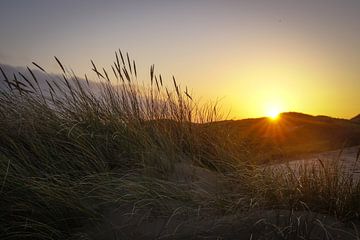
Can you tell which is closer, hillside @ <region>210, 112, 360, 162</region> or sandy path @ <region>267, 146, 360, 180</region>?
sandy path @ <region>267, 146, 360, 180</region>

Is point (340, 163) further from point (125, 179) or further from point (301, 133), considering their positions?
point (301, 133)

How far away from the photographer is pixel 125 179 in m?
3.00

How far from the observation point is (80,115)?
4.02m

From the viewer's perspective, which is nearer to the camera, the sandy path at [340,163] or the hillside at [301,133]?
the sandy path at [340,163]

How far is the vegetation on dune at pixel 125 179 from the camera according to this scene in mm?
2537

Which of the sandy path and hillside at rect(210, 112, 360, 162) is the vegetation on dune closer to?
the sandy path

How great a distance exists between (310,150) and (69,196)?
514cm

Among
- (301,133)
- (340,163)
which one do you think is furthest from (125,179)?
(301,133)

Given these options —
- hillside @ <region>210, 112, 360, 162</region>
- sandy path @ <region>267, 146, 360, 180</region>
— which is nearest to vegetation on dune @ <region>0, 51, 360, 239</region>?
sandy path @ <region>267, 146, 360, 180</region>

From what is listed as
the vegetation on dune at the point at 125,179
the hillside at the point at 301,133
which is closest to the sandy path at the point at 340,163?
the vegetation on dune at the point at 125,179

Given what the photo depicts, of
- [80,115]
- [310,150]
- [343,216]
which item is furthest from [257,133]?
[343,216]

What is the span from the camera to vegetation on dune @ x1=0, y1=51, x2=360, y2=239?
99.9 inches

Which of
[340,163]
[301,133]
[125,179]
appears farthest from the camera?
[301,133]

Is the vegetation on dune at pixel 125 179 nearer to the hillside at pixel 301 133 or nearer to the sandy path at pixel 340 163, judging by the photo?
the sandy path at pixel 340 163
